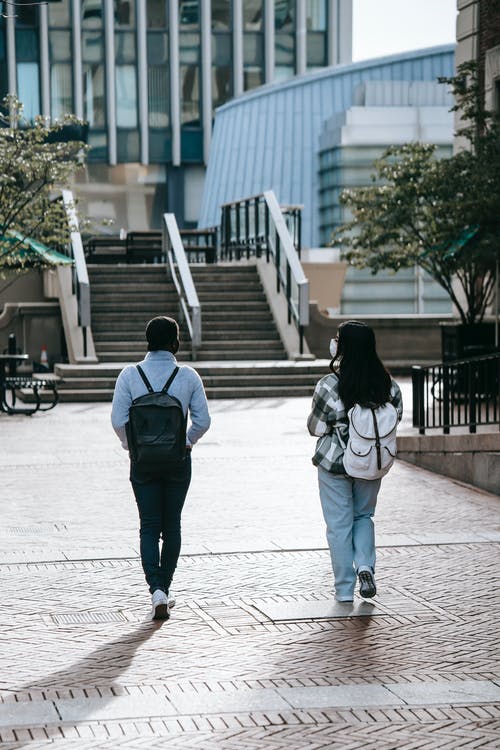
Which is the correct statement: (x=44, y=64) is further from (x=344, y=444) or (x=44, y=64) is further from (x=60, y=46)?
(x=344, y=444)

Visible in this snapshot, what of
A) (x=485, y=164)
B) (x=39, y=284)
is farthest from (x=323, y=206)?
(x=485, y=164)

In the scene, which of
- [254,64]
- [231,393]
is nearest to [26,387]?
[231,393]

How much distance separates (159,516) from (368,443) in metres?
1.25

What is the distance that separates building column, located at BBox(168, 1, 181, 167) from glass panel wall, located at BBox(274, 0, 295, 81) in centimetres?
532

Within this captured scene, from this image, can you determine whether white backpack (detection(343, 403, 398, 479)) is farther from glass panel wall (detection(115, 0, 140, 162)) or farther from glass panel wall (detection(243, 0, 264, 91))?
glass panel wall (detection(243, 0, 264, 91))

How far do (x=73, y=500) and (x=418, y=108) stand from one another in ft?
139

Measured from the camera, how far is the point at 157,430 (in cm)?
723

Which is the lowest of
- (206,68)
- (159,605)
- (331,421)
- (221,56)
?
(159,605)

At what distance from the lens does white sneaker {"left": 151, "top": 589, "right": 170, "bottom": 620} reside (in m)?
7.31

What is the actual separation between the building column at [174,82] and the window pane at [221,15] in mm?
1972

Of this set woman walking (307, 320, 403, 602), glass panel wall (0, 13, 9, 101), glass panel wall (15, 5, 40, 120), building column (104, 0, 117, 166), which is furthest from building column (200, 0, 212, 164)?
woman walking (307, 320, 403, 602)

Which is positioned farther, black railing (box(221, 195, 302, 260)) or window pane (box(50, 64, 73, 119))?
window pane (box(50, 64, 73, 119))

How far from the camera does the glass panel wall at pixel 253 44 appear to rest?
65938 mm

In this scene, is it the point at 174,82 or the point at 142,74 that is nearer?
the point at 142,74
